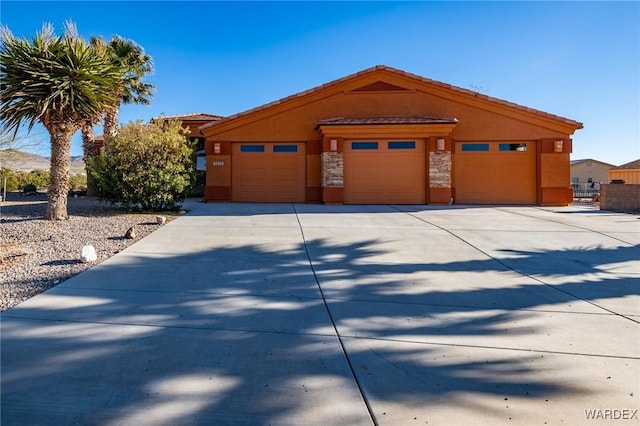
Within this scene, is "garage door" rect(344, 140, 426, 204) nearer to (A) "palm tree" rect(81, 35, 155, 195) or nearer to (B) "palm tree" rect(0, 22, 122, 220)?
(B) "palm tree" rect(0, 22, 122, 220)

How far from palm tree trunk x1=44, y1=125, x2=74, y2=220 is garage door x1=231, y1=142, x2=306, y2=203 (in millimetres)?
7789

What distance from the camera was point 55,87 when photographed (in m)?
9.07

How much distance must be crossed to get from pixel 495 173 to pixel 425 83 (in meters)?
5.09

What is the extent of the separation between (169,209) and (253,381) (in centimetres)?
1041

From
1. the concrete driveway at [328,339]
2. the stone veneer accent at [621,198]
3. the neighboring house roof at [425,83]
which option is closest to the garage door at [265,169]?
the neighboring house roof at [425,83]

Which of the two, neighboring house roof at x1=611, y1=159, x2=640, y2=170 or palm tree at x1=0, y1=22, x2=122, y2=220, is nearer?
palm tree at x1=0, y1=22, x2=122, y2=220

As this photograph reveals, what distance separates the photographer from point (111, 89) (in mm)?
10344

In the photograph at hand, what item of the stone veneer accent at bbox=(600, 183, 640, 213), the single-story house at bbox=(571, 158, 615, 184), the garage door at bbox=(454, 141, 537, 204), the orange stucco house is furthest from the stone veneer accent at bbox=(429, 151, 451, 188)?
the single-story house at bbox=(571, 158, 615, 184)

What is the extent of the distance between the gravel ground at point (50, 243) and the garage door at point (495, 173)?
12463mm

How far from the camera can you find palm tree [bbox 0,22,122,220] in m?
8.97

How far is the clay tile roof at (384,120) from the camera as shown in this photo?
16.0 m

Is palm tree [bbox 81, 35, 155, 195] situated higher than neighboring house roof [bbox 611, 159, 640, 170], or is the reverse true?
palm tree [bbox 81, 35, 155, 195]

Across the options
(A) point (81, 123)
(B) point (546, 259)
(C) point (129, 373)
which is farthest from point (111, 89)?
(B) point (546, 259)

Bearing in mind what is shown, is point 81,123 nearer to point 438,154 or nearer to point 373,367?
point 373,367
